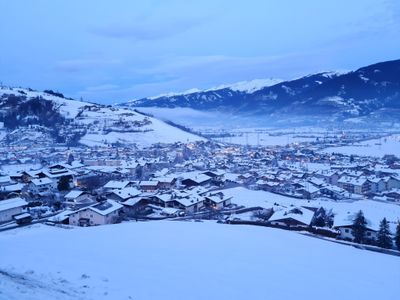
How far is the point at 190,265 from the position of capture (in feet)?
27.4

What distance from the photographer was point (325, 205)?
18.9 meters

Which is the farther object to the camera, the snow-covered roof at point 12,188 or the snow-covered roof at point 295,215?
the snow-covered roof at point 12,188

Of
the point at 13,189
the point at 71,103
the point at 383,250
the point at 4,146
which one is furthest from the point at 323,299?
the point at 71,103

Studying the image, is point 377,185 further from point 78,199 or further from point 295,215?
point 78,199

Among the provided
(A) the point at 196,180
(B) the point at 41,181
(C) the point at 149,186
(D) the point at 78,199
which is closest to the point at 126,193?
(D) the point at 78,199

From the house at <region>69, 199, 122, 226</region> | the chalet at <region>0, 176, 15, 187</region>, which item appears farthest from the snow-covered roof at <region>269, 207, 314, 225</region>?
the chalet at <region>0, 176, 15, 187</region>

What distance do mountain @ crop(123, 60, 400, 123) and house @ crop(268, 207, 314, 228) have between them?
344ft

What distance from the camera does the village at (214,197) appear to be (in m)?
14.8

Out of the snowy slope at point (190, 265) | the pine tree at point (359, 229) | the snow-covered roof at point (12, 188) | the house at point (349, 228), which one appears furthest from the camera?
the snow-covered roof at point (12, 188)

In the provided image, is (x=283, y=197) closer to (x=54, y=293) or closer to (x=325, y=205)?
(x=325, y=205)

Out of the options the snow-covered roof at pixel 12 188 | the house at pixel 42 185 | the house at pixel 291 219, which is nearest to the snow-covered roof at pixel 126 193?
the house at pixel 42 185

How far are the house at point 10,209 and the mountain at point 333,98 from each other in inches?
4355

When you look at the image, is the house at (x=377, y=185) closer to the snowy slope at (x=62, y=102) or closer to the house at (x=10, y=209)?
the house at (x=10, y=209)

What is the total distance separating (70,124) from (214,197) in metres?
51.6
